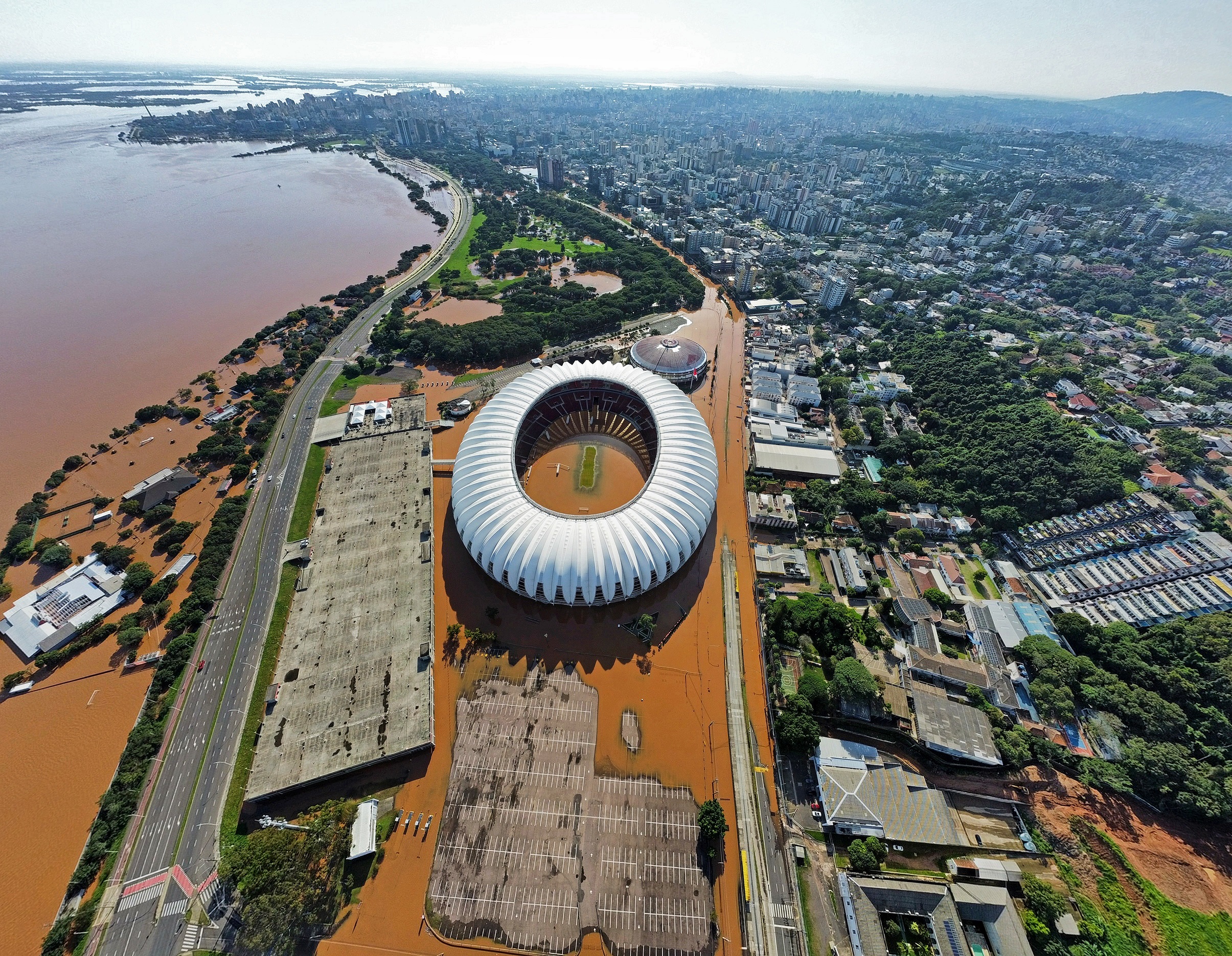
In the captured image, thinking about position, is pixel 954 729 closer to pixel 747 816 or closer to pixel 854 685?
pixel 854 685

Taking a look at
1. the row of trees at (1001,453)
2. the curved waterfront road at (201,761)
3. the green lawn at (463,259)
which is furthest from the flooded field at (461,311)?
the row of trees at (1001,453)

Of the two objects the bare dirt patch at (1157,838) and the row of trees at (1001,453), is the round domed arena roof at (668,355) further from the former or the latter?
the bare dirt patch at (1157,838)

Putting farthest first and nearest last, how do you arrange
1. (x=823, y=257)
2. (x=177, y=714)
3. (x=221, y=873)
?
(x=823, y=257)
(x=177, y=714)
(x=221, y=873)

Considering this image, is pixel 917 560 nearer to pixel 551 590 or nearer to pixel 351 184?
pixel 551 590

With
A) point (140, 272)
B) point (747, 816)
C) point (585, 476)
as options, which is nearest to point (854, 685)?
point (747, 816)

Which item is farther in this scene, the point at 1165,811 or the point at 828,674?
the point at 828,674

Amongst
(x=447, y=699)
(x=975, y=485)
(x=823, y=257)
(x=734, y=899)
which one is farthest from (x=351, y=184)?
(x=734, y=899)
